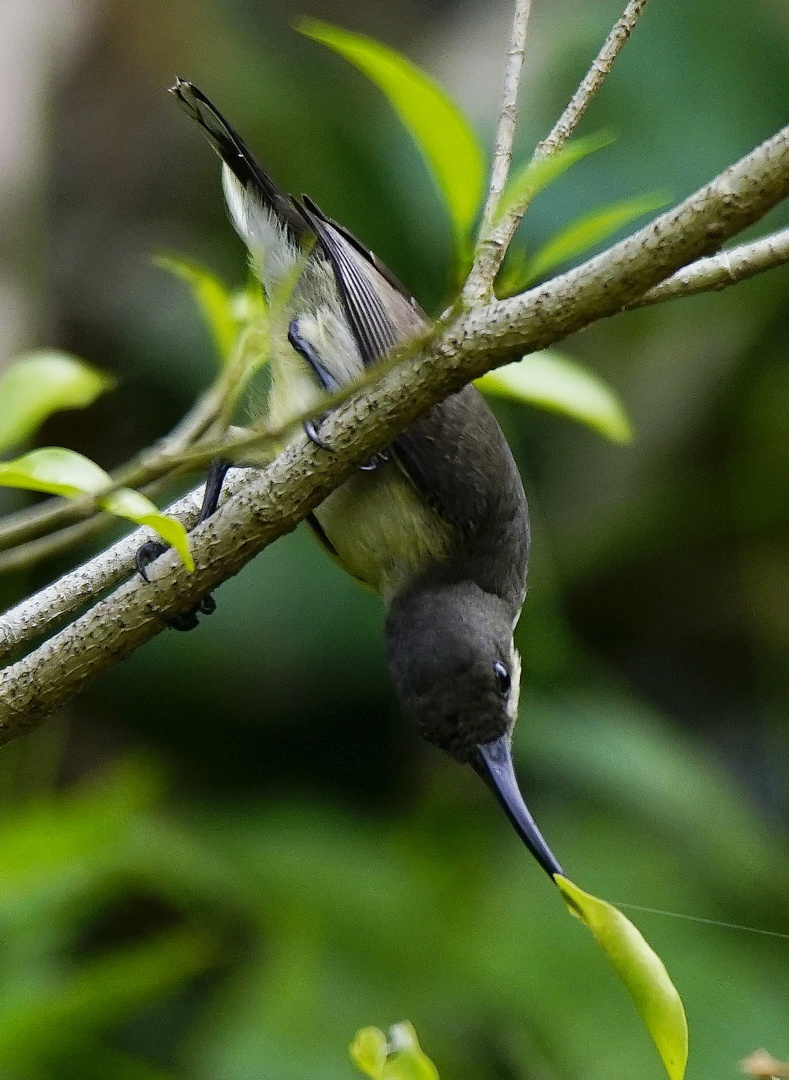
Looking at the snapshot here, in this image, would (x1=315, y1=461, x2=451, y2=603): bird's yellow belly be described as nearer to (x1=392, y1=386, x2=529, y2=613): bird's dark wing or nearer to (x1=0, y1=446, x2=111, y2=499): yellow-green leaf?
(x1=392, y1=386, x2=529, y2=613): bird's dark wing

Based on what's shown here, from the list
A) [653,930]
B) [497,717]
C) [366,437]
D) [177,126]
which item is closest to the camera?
[366,437]

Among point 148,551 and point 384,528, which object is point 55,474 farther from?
point 384,528

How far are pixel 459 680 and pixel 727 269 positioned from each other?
3.55 feet

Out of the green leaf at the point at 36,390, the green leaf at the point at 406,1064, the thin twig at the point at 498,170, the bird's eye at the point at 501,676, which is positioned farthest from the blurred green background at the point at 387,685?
the thin twig at the point at 498,170

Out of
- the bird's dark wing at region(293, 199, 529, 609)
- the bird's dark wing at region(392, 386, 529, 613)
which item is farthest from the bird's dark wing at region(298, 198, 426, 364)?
the bird's dark wing at region(392, 386, 529, 613)

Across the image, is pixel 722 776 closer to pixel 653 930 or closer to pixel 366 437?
pixel 653 930

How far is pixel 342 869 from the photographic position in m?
3.60

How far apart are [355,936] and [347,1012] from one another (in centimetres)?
24

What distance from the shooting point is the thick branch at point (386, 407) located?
4.05ft

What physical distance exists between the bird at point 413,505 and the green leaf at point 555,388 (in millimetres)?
433

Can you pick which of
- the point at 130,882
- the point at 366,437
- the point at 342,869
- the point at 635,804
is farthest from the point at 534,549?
the point at 366,437

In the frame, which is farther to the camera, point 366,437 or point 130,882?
point 130,882

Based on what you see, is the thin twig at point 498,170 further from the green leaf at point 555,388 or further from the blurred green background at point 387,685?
the blurred green background at point 387,685

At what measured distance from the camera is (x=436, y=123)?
114 centimetres
